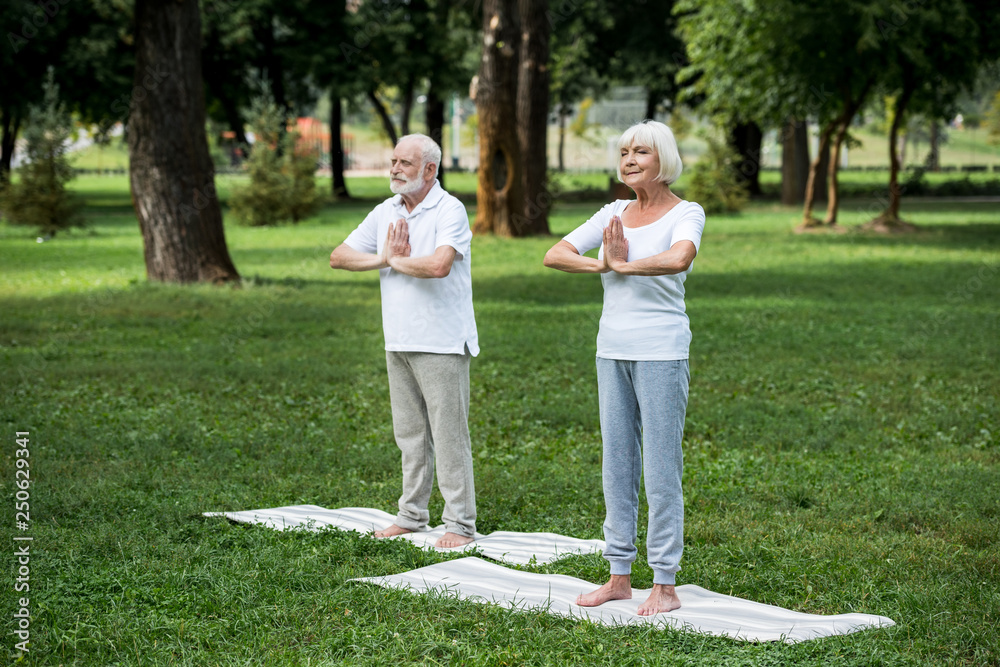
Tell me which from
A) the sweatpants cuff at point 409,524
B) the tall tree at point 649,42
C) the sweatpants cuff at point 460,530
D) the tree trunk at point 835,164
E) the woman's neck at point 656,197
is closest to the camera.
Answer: the woman's neck at point 656,197

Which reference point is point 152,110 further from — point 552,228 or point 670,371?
point 552,228

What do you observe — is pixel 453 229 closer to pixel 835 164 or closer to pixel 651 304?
pixel 651 304

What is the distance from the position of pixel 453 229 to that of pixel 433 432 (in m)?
1.13

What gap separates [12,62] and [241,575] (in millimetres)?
34769

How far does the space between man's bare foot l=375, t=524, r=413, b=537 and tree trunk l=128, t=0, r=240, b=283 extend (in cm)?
1039

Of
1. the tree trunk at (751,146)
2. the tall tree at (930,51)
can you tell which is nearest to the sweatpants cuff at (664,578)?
the tall tree at (930,51)

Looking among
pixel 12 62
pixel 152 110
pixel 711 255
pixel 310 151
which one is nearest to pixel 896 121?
pixel 711 255

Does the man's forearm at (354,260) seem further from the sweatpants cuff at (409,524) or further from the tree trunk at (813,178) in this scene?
the tree trunk at (813,178)

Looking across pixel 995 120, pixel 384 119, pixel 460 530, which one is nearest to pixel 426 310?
pixel 460 530

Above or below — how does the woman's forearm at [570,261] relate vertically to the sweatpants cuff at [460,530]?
above

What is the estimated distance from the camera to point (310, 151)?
29.9 meters

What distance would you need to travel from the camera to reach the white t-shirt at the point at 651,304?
4.57 metres

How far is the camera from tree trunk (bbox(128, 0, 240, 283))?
1497cm

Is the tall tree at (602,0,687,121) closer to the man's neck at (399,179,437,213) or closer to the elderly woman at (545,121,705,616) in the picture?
the man's neck at (399,179,437,213)
